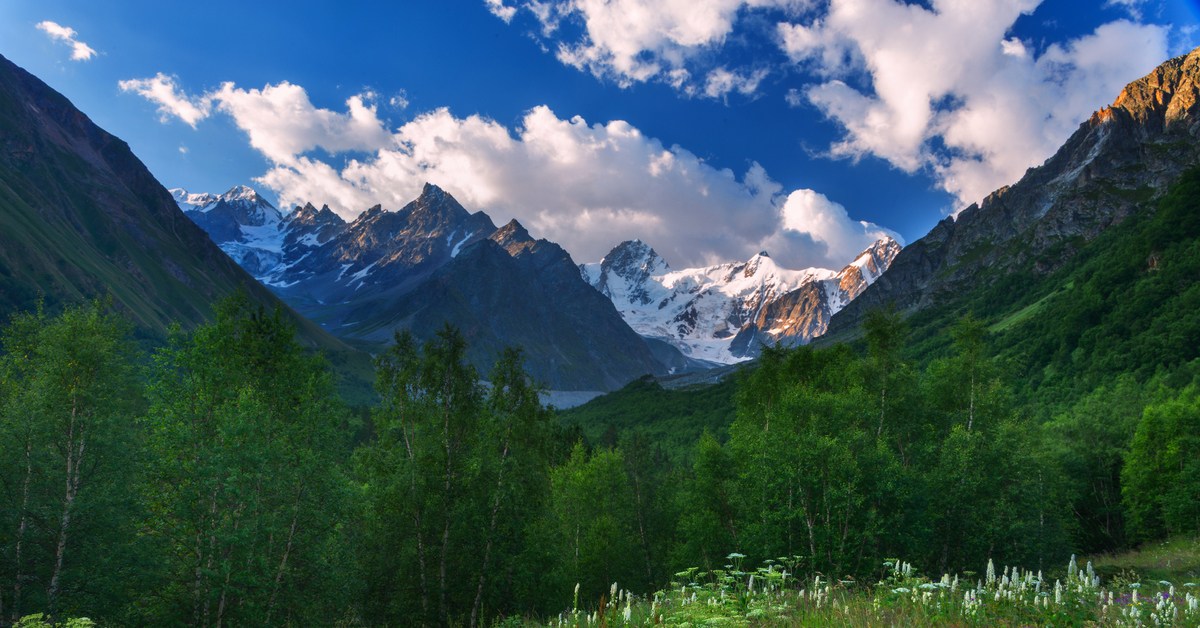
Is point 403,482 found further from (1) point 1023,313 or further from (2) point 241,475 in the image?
(1) point 1023,313

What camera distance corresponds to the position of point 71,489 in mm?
18734

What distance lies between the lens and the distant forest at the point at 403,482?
18.5 metres

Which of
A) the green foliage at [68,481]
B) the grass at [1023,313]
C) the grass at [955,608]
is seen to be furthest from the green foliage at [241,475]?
the grass at [1023,313]

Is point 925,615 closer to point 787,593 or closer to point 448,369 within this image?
point 787,593

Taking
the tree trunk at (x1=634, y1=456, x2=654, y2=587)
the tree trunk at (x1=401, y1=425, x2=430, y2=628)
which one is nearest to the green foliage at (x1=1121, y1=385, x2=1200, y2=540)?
the tree trunk at (x1=634, y1=456, x2=654, y2=587)

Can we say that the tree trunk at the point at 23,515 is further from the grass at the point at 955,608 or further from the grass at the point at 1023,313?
the grass at the point at 1023,313

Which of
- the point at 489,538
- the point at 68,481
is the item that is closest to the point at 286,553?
the point at 68,481

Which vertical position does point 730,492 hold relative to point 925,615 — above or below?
below

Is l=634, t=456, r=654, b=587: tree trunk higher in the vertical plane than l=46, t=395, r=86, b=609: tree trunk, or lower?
lower

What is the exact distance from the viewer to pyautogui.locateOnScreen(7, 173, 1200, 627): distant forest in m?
18.5

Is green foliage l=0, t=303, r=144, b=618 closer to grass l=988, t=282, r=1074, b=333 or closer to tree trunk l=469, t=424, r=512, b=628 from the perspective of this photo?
Answer: tree trunk l=469, t=424, r=512, b=628

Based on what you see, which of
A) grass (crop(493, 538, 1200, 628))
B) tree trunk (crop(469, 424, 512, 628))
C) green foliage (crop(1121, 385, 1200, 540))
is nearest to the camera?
grass (crop(493, 538, 1200, 628))

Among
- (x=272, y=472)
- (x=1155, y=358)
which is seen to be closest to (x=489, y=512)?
(x=272, y=472)

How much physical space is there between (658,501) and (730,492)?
1762cm
